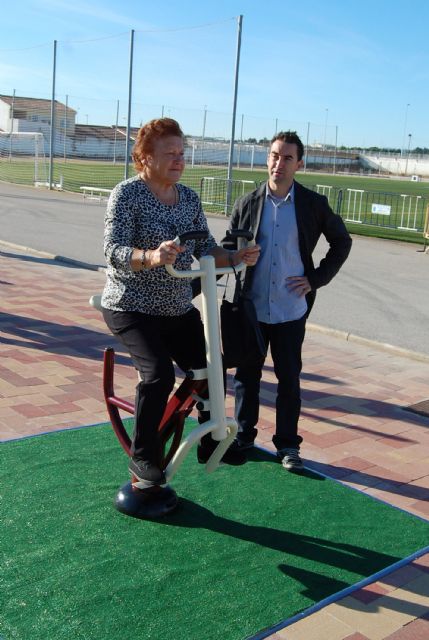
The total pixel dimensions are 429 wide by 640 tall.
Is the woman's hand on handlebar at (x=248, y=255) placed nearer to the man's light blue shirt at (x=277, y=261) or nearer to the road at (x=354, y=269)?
the man's light blue shirt at (x=277, y=261)

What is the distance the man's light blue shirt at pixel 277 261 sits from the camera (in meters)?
4.42

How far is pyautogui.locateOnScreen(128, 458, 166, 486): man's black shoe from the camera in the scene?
3.67 m

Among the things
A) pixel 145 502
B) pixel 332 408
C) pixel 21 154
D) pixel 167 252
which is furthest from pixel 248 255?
pixel 21 154

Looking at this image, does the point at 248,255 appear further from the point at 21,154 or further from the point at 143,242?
the point at 21,154

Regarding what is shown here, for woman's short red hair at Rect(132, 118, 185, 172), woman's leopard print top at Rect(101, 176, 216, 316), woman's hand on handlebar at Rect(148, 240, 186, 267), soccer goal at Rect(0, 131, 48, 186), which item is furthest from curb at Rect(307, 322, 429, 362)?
soccer goal at Rect(0, 131, 48, 186)

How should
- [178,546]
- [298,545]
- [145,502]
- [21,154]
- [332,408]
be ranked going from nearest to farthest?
[178,546] < [298,545] < [145,502] < [332,408] < [21,154]

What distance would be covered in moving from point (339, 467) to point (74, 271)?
7.35 m

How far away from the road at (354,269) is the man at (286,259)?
341 cm

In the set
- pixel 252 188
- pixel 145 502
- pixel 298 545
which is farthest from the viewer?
pixel 252 188

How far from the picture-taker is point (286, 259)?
444 cm

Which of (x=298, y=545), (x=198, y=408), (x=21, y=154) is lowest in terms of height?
(x=298, y=545)

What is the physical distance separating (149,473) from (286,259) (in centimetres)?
146

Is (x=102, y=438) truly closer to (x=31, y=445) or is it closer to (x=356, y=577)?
(x=31, y=445)

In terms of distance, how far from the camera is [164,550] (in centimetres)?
A: 348
